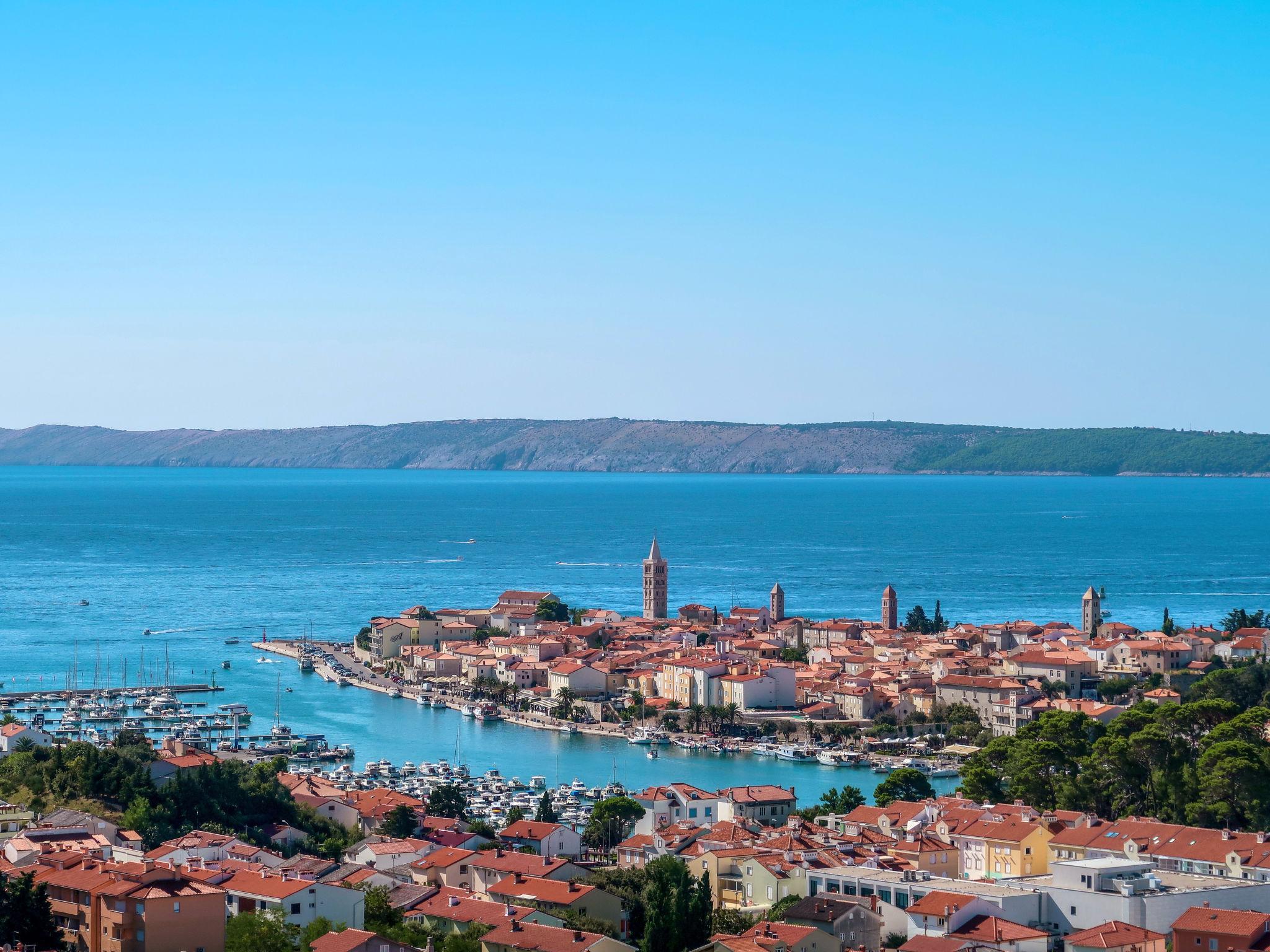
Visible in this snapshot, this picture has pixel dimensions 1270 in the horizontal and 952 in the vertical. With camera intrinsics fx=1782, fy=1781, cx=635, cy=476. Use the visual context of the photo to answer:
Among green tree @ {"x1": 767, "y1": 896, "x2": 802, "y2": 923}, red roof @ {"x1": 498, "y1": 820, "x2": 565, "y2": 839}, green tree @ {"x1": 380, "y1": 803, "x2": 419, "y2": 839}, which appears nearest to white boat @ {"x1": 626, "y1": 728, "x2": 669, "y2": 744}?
green tree @ {"x1": 380, "y1": 803, "x2": 419, "y2": 839}

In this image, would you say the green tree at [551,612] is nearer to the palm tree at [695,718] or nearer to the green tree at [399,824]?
the palm tree at [695,718]

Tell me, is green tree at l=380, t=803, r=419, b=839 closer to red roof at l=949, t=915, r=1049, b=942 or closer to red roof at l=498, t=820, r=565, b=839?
red roof at l=498, t=820, r=565, b=839

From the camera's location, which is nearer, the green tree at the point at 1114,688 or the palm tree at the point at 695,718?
the palm tree at the point at 695,718

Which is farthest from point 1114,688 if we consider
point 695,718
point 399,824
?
point 399,824

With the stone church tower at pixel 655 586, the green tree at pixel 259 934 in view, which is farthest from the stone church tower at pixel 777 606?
the green tree at pixel 259 934

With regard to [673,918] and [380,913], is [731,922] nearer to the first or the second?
[673,918]

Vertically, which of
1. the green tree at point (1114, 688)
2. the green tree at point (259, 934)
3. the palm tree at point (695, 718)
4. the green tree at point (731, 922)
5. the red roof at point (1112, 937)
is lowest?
the palm tree at point (695, 718)

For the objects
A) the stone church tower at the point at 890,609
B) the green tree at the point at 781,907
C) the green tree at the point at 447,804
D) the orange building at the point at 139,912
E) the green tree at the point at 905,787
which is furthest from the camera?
the stone church tower at the point at 890,609

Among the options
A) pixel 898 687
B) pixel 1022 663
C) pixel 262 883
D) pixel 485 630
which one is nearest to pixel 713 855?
pixel 262 883

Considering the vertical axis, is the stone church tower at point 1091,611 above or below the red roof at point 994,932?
above
